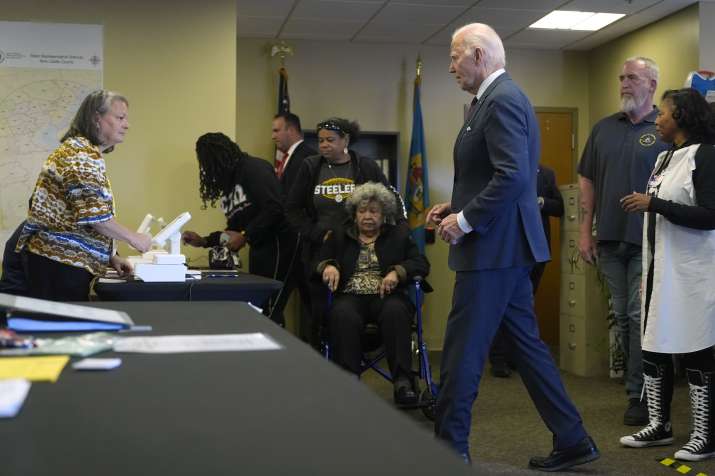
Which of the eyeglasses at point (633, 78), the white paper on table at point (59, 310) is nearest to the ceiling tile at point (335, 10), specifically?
the eyeglasses at point (633, 78)

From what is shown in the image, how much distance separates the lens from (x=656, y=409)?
10.6 ft

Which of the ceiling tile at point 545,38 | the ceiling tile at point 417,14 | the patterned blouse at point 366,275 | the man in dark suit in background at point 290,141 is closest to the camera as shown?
the patterned blouse at point 366,275

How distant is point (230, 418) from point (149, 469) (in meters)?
0.17

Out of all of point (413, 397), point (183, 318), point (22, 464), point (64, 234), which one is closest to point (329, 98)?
point (413, 397)

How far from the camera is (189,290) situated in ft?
9.56

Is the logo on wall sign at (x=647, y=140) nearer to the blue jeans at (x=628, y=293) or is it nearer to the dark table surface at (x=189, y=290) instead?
the blue jeans at (x=628, y=293)

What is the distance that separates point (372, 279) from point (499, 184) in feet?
5.01

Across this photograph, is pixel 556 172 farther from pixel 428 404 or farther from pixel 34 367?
pixel 34 367

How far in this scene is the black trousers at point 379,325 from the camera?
3.74 metres

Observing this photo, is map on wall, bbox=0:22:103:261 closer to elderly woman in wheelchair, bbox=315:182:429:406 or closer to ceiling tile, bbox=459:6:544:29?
elderly woman in wheelchair, bbox=315:182:429:406

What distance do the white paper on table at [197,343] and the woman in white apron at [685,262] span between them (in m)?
2.09

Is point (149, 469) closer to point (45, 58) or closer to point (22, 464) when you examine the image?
point (22, 464)

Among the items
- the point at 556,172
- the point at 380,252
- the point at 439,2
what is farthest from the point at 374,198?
the point at 556,172

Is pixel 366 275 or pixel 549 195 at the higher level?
pixel 549 195
